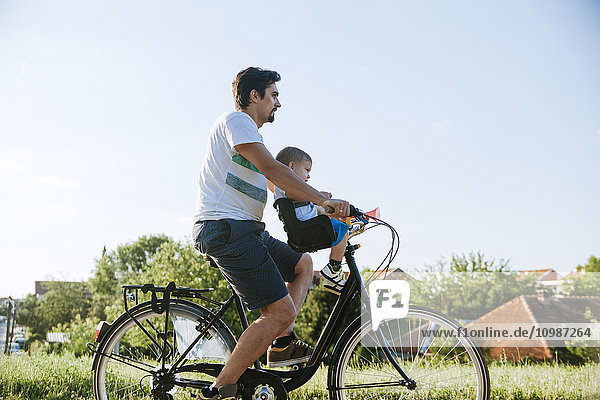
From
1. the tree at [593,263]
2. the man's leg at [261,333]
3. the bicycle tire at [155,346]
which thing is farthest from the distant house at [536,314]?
the tree at [593,263]

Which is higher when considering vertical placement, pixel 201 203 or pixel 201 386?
pixel 201 203

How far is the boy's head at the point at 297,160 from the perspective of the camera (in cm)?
358

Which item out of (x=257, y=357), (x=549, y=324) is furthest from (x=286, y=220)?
(x=549, y=324)

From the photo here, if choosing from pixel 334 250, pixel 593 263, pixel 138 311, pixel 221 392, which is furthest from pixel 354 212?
pixel 593 263

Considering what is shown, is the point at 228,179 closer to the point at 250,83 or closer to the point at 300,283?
the point at 250,83

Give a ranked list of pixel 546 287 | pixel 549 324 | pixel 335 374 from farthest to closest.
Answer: pixel 546 287 < pixel 549 324 < pixel 335 374

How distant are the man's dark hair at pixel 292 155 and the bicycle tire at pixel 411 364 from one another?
3.82 ft

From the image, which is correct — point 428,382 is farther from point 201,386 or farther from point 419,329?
point 201,386

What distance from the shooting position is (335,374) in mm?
2920

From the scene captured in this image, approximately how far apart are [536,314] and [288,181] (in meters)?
13.5

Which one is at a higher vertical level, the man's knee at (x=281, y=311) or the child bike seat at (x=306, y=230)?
the child bike seat at (x=306, y=230)

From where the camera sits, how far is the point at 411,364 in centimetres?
296

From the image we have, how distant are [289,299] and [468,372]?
1034 mm

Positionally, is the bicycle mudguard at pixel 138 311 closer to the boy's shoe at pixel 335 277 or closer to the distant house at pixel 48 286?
the boy's shoe at pixel 335 277
